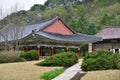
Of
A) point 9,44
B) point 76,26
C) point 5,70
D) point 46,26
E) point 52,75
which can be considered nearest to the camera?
point 52,75

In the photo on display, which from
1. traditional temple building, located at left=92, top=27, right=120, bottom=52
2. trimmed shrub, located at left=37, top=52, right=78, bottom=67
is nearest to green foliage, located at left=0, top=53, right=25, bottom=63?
trimmed shrub, located at left=37, top=52, right=78, bottom=67

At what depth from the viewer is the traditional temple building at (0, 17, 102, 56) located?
3281cm

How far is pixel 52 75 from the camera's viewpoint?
15.2 metres

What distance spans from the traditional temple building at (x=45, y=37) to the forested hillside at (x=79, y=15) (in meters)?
4.39

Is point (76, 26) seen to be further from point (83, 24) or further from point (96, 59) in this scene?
point (96, 59)

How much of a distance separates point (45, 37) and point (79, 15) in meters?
49.9

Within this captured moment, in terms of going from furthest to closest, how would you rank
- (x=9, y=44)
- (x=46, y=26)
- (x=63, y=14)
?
(x=63, y=14), (x=46, y=26), (x=9, y=44)

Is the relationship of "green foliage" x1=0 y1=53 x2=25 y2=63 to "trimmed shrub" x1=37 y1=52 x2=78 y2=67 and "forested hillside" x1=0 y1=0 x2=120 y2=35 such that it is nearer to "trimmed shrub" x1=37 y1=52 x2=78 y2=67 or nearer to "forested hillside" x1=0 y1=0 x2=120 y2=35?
"trimmed shrub" x1=37 y1=52 x2=78 y2=67

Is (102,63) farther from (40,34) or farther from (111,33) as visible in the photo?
(111,33)

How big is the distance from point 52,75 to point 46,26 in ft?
74.2

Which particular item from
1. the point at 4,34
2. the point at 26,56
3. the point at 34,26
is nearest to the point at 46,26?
the point at 34,26

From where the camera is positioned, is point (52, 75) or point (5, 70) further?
point (5, 70)

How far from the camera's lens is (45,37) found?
3219 cm

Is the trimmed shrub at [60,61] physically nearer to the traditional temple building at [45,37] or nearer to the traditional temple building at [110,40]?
the traditional temple building at [45,37]
